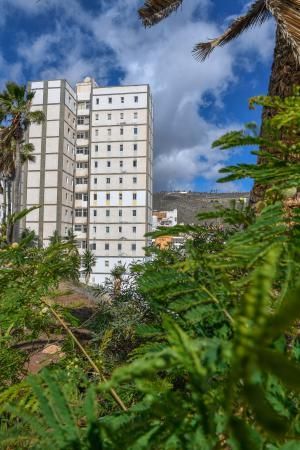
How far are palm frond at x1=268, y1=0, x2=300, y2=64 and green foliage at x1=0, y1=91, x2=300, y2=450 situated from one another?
3.21 m

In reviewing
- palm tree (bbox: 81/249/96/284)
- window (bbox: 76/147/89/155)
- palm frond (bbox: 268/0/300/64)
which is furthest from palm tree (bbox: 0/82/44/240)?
window (bbox: 76/147/89/155)

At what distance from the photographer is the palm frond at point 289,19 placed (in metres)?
3.79

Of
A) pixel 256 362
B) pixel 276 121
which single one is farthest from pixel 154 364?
pixel 276 121

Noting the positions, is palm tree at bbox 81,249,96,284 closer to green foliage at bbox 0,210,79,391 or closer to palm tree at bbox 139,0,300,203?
green foliage at bbox 0,210,79,391

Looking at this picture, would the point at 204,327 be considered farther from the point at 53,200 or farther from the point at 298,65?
the point at 53,200

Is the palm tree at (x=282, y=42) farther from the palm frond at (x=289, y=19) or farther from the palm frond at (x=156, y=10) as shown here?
the palm frond at (x=156, y=10)

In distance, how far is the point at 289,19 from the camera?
13.4 feet

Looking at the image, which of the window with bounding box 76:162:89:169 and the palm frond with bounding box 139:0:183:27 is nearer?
the palm frond with bounding box 139:0:183:27

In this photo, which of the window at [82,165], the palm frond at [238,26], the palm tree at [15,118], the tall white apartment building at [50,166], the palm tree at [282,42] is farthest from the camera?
the window at [82,165]

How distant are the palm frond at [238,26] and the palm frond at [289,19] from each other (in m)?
0.88

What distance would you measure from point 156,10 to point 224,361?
7.10 m

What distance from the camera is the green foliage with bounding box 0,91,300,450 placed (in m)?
0.31

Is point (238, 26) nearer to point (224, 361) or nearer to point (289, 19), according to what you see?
point (289, 19)

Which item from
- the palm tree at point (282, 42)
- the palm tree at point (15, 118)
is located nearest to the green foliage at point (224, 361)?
the palm tree at point (282, 42)
